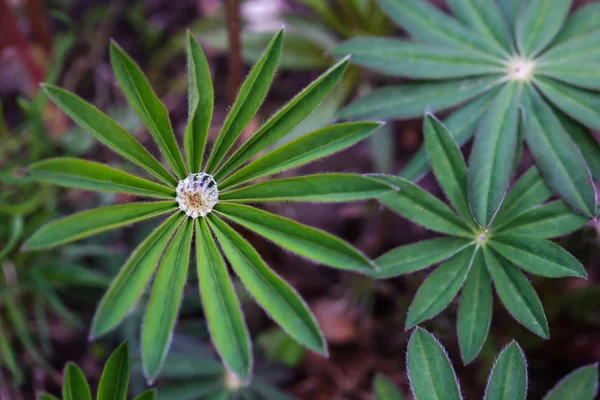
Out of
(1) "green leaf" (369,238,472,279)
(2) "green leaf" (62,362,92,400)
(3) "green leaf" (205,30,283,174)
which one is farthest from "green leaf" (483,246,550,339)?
(2) "green leaf" (62,362,92,400)

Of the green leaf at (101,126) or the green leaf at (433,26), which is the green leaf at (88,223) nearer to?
the green leaf at (101,126)

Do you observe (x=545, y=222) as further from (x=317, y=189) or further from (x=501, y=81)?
(x=317, y=189)

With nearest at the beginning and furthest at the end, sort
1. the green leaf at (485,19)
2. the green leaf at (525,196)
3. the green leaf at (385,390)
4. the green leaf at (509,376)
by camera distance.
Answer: the green leaf at (509,376) → the green leaf at (525,196) → the green leaf at (385,390) → the green leaf at (485,19)

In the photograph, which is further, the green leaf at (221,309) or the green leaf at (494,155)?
the green leaf at (494,155)

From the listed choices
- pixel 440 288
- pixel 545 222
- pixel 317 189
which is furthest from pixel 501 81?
pixel 317 189

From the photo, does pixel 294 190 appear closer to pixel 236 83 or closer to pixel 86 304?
pixel 236 83

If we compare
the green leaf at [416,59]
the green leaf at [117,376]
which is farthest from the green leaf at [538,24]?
the green leaf at [117,376]
